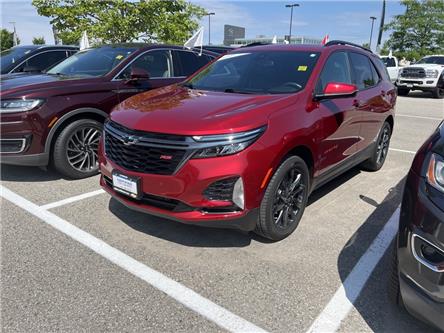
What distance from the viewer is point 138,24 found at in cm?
1229

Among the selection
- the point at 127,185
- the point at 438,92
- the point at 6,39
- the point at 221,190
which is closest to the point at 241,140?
the point at 221,190

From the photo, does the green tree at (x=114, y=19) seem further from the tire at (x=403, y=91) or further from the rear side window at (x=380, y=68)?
the tire at (x=403, y=91)

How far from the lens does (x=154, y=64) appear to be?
5.86m

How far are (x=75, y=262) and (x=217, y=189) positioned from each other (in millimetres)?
1278

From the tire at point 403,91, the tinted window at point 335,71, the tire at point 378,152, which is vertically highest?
the tinted window at point 335,71

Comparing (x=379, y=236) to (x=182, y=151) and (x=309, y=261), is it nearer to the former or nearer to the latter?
(x=309, y=261)

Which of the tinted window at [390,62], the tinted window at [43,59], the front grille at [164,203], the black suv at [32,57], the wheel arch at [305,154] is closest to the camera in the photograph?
the front grille at [164,203]

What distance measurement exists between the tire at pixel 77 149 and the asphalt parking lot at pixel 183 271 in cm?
43

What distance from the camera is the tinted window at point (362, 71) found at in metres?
4.66

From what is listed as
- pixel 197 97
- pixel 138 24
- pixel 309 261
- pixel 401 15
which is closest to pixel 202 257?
pixel 309 261

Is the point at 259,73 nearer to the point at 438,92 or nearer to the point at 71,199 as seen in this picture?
the point at 71,199

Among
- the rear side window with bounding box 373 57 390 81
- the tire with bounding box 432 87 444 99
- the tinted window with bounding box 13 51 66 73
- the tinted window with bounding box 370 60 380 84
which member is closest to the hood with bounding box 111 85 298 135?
the tinted window with bounding box 370 60 380 84

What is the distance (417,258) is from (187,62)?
5077 millimetres

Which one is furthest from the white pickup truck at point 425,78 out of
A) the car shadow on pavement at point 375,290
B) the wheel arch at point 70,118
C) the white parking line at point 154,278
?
the white parking line at point 154,278
